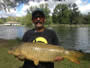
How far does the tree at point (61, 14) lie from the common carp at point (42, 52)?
62.7m

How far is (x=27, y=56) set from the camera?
248cm

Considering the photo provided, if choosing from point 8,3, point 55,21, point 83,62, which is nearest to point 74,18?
point 55,21

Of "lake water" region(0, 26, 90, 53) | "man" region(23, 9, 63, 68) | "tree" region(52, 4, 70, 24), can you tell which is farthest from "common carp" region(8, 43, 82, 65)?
"tree" region(52, 4, 70, 24)

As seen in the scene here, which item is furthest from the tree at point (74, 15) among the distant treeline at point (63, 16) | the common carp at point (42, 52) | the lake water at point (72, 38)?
the common carp at point (42, 52)

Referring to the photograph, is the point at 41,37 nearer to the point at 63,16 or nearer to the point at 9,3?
the point at 9,3

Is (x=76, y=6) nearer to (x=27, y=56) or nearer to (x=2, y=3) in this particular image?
(x=2, y=3)

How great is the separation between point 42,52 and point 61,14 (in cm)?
7324

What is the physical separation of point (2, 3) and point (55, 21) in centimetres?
6585

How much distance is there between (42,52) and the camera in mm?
2531

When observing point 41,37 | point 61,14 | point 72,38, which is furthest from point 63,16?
point 41,37

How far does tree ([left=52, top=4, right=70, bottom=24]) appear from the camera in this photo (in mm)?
64863

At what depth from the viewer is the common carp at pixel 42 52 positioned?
2.48 m

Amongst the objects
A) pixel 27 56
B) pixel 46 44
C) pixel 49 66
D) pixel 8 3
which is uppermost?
pixel 8 3

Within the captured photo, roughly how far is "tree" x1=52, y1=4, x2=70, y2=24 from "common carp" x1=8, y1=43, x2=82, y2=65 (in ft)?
206
